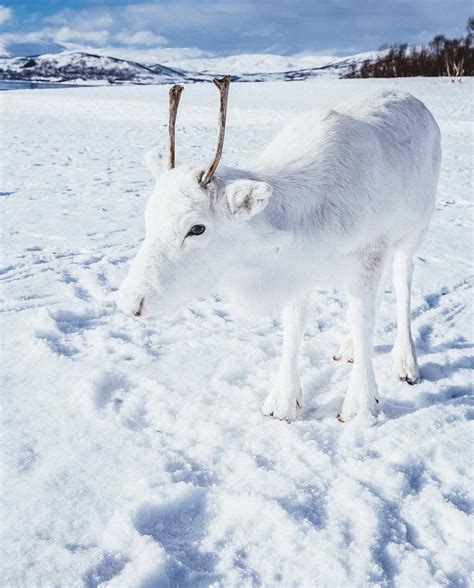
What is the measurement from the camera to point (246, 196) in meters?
2.63

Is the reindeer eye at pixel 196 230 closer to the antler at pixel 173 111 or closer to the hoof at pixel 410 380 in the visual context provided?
the antler at pixel 173 111

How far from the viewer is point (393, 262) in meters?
4.44

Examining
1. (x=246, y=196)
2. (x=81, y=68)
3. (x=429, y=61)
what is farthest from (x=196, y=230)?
(x=81, y=68)

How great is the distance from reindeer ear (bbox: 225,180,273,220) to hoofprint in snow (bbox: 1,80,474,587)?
1.23 meters

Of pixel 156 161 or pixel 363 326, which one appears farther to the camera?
pixel 363 326

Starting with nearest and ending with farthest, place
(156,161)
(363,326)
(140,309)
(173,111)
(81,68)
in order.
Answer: (140,309) < (173,111) < (156,161) < (363,326) < (81,68)

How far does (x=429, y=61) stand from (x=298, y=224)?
2009 inches

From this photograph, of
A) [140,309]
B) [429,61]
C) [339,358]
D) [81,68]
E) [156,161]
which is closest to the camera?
[140,309]

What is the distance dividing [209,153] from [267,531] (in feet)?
37.7

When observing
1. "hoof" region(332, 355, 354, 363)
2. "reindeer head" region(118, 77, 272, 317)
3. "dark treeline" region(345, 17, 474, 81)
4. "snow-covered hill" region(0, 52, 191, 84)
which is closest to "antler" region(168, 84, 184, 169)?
"reindeer head" region(118, 77, 272, 317)

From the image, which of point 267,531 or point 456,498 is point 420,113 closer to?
point 456,498

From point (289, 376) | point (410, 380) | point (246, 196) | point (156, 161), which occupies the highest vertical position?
point (156, 161)

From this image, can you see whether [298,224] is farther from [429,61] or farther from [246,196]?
[429,61]

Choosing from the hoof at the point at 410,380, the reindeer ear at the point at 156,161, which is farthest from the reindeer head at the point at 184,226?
the hoof at the point at 410,380
